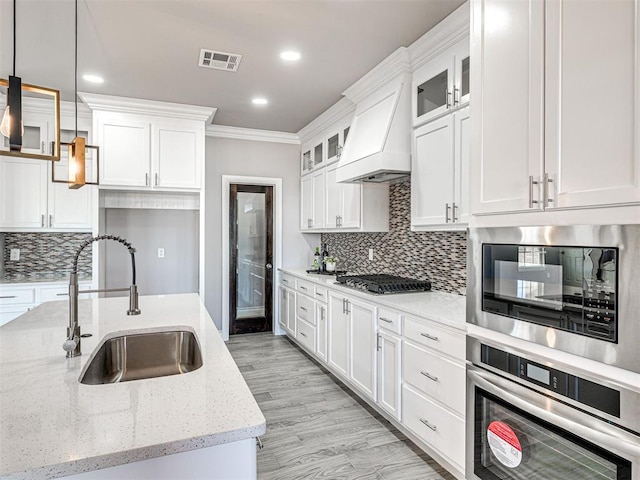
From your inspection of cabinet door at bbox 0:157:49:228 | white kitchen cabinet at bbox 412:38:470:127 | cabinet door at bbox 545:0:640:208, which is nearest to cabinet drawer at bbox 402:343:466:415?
cabinet door at bbox 545:0:640:208

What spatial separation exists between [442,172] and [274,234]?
3.14 metres

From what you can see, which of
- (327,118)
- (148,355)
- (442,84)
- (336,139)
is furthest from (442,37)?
(148,355)

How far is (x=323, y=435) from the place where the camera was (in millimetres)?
2719

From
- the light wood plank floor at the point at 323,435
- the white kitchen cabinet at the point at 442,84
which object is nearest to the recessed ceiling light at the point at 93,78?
the white kitchen cabinet at the point at 442,84

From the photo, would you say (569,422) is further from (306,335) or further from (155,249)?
(155,249)

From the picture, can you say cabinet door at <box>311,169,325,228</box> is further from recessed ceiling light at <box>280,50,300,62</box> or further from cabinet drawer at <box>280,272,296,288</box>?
recessed ceiling light at <box>280,50,300,62</box>

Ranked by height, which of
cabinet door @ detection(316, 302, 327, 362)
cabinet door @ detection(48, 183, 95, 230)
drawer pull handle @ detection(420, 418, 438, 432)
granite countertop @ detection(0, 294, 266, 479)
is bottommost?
drawer pull handle @ detection(420, 418, 438, 432)

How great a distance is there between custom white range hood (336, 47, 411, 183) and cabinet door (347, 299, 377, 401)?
111 cm

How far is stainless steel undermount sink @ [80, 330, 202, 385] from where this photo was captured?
1882 mm

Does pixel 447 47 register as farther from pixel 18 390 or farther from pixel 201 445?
pixel 18 390

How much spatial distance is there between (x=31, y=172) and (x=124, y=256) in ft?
4.27

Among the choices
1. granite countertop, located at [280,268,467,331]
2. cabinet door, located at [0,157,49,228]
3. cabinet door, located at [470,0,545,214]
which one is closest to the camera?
cabinet door, located at [470,0,545,214]

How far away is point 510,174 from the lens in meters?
1.64

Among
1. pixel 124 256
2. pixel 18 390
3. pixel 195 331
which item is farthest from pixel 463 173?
pixel 124 256
